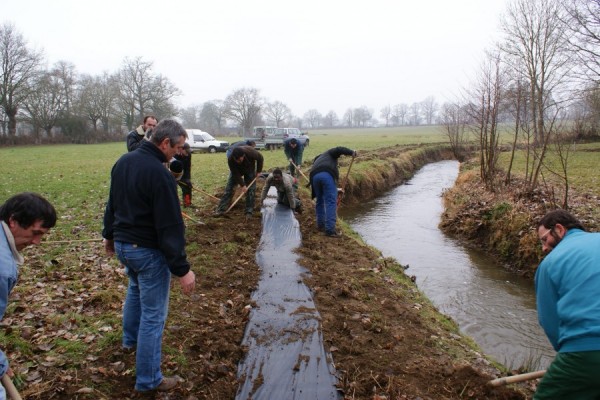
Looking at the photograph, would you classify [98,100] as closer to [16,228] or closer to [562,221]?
[16,228]

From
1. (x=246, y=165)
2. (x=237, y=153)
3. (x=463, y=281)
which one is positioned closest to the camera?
(x=463, y=281)

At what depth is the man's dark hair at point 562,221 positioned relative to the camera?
2709 millimetres

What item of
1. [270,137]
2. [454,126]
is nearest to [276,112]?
[270,137]

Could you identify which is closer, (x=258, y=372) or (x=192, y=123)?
(x=258, y=372)

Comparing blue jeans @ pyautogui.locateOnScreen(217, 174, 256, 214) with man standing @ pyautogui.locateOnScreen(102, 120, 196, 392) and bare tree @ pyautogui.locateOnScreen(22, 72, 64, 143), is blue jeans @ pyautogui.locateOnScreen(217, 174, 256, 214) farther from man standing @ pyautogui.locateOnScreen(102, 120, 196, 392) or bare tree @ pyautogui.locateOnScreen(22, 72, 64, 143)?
bare tree @ pyautogui.locateOnScreen(22, 72, 64, 143)

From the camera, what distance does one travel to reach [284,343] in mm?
4078

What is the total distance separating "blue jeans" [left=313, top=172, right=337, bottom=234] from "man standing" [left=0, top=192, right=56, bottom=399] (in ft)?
19.0

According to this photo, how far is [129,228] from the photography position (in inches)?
117

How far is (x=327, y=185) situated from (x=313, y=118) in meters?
118

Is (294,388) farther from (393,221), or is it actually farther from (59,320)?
(393,221)

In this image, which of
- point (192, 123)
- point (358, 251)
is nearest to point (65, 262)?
point (358, 251)

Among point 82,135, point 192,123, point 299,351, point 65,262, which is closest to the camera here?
point 299,351

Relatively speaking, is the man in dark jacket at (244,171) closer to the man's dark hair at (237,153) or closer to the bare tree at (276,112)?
the man's dark hair at (237,153)

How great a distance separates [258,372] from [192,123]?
7957 centimetres
